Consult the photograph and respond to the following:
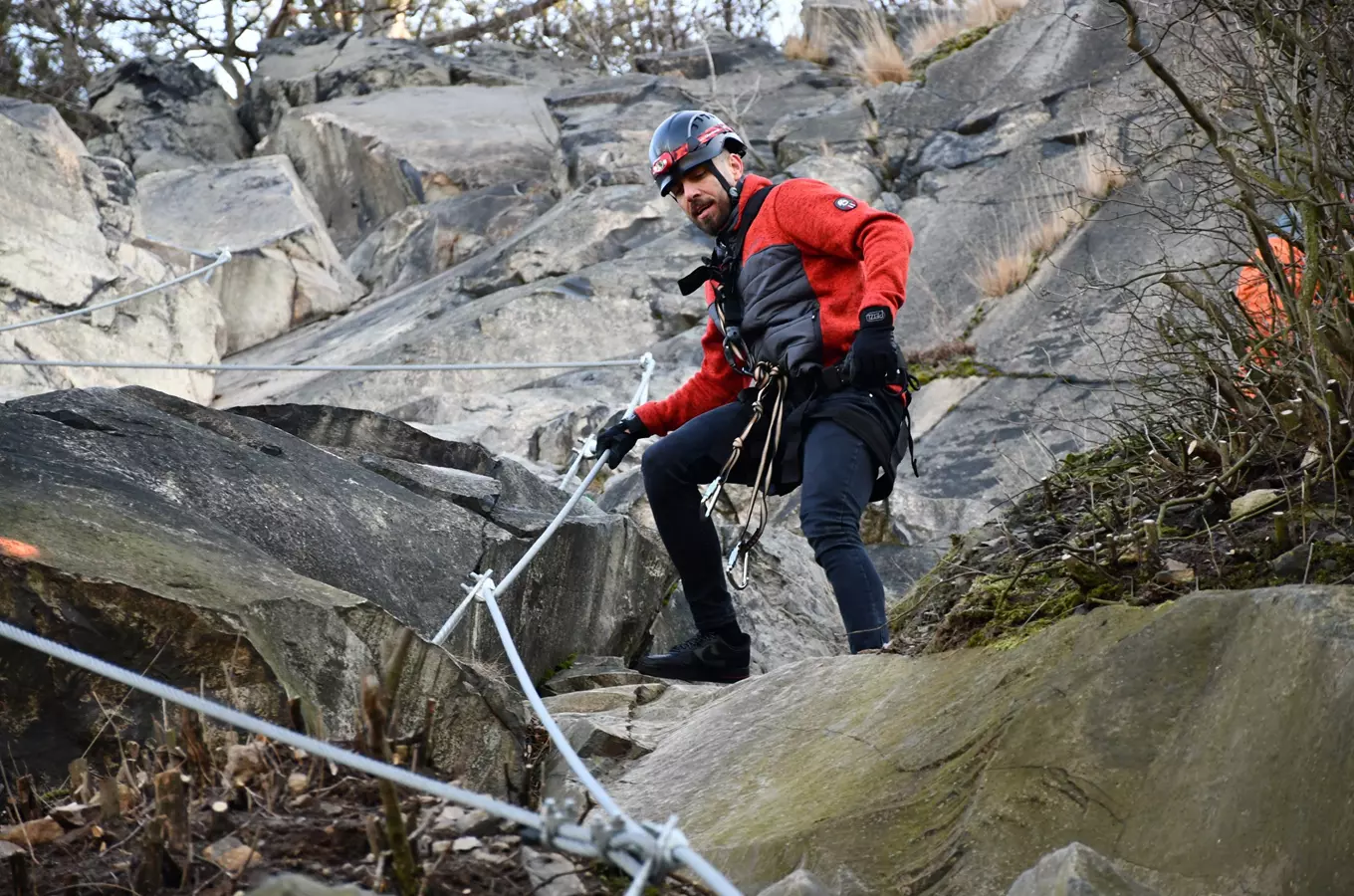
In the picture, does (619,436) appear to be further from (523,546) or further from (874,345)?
(874,345)

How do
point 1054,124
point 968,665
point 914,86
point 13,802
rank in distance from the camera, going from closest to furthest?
point 13,802 < point 968,665 < point 1054,124 < point 914,86

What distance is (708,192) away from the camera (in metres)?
5.23

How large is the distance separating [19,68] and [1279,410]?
64.8ft

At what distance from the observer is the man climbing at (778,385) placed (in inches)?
181

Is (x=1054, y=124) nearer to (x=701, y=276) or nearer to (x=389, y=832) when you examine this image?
(x=701, y=276)

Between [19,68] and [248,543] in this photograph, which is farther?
[19,68]

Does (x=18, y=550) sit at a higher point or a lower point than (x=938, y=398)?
higher

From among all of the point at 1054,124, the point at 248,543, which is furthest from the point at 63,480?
the point at 1054,124

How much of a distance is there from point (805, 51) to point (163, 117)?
8.42m

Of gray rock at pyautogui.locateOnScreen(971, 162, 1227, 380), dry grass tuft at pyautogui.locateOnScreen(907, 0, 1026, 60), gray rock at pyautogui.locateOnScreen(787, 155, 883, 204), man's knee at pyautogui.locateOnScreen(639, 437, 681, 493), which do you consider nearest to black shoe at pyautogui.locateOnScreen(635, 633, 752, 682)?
man's knee at pyautogui.locateOnScreen(639, 437, 681, 493)

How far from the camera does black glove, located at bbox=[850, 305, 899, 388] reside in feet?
14.9

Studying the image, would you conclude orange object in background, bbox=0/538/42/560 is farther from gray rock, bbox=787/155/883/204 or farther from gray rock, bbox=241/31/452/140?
gray rock, bbox=241/31/452/140

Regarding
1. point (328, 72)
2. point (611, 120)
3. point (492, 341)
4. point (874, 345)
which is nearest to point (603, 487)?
point (492, 341)

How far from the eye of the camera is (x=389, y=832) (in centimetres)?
212
